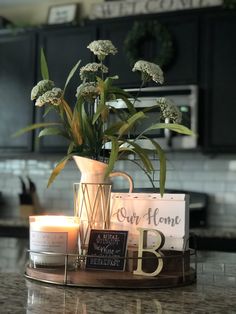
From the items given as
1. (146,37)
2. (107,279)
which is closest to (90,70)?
(107,279)

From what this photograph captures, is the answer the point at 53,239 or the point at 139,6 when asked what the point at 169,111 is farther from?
the point at 139,6

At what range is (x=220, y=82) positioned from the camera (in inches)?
138

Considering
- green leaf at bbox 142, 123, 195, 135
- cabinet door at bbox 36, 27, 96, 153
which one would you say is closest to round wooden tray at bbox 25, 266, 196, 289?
green leaf at bbox 142, 123, 195, 135

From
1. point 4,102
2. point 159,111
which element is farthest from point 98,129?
point 4,102

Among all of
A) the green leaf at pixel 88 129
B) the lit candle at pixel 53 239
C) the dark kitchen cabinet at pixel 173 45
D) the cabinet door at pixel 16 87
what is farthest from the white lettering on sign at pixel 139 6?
the lit candle at pixel 53 239

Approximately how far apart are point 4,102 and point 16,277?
3.09m

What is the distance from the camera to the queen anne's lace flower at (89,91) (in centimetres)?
134

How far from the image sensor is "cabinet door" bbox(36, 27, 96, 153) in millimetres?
3936

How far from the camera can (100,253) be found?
4.08 ft

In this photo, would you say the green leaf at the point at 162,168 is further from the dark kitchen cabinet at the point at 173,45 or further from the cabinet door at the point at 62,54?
the cabinet door at the point at 62,54

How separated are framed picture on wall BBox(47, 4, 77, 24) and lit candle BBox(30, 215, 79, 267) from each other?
3220mm

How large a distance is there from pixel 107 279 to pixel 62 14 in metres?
3.50

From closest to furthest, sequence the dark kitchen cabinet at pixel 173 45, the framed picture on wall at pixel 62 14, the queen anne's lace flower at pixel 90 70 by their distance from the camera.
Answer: the queen anne's lace flower at pixel 90 70 < the dark kitchen cabinet at pixel 173 45 < the framed picture on wall at pixel 62 14

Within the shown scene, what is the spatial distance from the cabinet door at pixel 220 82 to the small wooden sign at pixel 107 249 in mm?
2356
